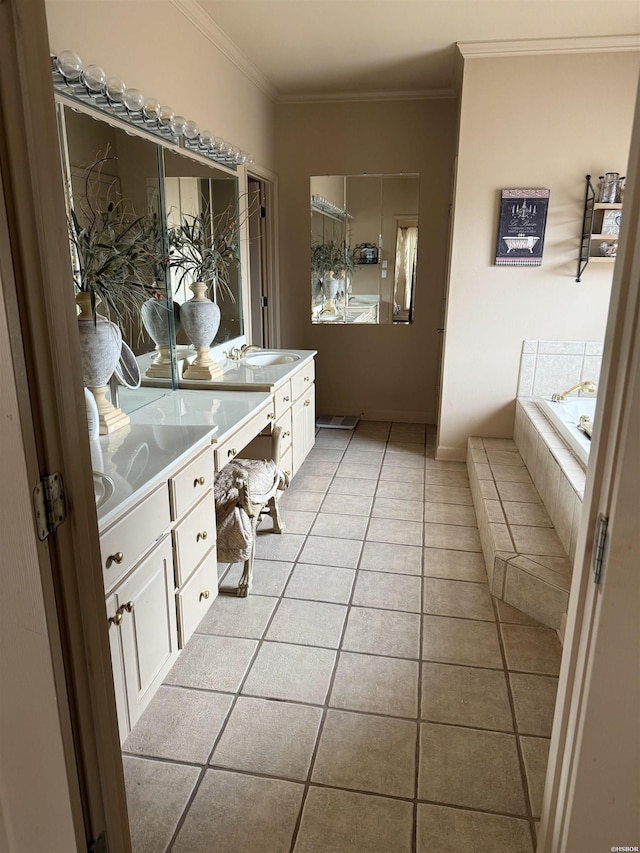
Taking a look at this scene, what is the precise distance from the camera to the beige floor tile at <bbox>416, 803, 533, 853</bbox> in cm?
142

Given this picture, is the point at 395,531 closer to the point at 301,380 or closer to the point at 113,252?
the point at 301,380

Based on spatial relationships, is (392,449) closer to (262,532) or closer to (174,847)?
(262,532)

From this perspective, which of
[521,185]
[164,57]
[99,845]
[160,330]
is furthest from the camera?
[521,185]

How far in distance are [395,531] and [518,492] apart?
2.33 feet

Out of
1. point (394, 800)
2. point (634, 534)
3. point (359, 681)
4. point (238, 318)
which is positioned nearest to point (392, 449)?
point (238, 318)

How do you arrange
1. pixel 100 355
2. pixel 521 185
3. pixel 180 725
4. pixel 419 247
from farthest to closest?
pixel 419 247 → pixel 521 185 → pixel 100 355 → pixel 180 725

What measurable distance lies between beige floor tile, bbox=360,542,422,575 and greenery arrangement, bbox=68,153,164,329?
1566 millimetres

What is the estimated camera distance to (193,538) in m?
2.00

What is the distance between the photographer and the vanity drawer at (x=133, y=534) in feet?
4.73

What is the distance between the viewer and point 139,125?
251cm

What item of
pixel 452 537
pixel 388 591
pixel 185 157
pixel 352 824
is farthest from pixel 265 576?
pixel 185 157

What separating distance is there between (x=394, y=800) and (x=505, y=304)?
3.11 meters

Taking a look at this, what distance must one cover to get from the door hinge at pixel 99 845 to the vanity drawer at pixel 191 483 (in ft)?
2.87

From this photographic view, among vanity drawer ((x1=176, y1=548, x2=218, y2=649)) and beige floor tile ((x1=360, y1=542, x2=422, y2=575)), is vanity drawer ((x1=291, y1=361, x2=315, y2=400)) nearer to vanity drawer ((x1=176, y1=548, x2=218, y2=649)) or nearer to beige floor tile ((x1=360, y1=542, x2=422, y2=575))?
beige floor tile ((x1=360, y1=542, x2=422, y2=575))
